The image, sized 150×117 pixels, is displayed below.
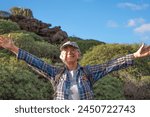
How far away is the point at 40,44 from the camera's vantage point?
61.7 feet

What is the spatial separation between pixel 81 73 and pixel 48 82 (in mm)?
7027

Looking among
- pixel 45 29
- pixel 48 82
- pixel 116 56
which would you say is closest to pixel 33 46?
pixel 116 56

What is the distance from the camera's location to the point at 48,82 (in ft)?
43.5

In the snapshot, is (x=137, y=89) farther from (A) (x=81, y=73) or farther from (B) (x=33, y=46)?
(A) (x=81, y=73)

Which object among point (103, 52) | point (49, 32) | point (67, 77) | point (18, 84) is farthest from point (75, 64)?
point (49, 32)

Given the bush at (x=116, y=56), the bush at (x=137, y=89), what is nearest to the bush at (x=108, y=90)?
the bush at (x=137, y=89)

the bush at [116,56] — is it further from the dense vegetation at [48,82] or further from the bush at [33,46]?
the bush at [33,46]

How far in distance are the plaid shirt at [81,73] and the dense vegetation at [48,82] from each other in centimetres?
495

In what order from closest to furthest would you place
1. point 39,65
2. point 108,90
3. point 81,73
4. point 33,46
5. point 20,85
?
point 81,73 → point 39,65 → point 20,85 → point 108,90 → point 33,46

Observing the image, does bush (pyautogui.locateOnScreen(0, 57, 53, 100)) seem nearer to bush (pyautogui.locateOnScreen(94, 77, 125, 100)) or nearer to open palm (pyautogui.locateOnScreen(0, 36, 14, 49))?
bush (pyautogui.locateOnScreen(94, 77, 125, 100))

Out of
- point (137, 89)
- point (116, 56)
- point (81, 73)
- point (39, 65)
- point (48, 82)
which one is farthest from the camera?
point (116, 56)

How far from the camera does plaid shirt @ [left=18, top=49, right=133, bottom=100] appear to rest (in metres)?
6.16

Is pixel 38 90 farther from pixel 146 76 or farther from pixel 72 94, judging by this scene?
pixel 72 94

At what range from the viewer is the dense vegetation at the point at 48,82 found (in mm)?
11750
